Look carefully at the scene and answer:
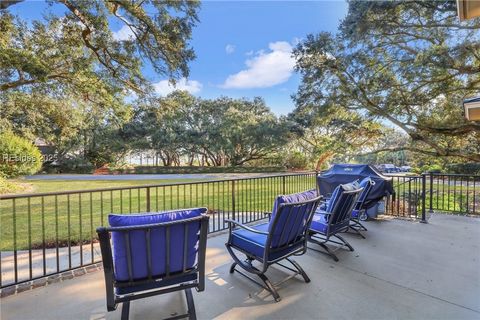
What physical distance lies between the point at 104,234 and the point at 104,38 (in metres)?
6.14

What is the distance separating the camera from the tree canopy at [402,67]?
21.7 ft

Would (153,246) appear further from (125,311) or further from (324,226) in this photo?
(324,226)

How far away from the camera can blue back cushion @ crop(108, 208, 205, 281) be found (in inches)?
64.5

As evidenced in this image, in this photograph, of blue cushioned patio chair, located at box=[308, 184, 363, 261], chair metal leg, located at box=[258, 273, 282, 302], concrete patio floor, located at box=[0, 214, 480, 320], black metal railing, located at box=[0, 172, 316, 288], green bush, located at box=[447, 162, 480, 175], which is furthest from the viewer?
green bush, located at box=[447, 162, 480, 175]

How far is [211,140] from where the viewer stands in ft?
66.6

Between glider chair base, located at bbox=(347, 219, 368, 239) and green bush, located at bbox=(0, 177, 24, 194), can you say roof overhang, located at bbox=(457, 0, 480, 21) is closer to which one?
glider chair base, located at bbox=(347, 219, 368, 239)

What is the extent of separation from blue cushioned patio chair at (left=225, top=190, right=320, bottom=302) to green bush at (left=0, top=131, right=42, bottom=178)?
41.6 feet

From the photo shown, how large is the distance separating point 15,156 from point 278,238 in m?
13.6

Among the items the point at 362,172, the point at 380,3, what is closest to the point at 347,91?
the point at 380,3

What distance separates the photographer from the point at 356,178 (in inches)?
189

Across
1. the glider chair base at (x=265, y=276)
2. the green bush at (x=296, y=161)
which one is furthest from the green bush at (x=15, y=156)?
the green bush at (x=296, y=161)

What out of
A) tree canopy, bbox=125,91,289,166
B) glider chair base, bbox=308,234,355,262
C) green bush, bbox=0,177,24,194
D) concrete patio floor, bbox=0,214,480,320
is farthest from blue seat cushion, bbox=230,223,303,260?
tree canopy, bbox=125,91,289,166

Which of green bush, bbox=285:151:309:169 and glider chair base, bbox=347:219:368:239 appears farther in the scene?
green bush, bbox=285:151:309:169

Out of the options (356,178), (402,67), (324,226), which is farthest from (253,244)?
(402,67)
